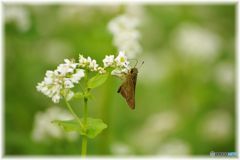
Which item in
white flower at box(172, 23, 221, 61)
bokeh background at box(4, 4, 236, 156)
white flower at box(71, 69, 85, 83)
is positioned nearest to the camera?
white flower at box(71, 69, 85, 83)

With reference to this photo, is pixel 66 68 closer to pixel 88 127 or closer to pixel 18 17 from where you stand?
pixel 88 127

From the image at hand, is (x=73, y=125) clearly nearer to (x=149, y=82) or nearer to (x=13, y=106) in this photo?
(x=13, y=106)

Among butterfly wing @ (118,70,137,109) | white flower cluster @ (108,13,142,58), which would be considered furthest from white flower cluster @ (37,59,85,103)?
white flower cluster @ (108,13,142,58)

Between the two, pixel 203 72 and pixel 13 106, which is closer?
pixel 13 106

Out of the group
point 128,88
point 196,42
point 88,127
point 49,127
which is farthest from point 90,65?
point 196,42

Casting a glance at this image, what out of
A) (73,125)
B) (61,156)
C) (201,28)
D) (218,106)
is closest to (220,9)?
(201,28)

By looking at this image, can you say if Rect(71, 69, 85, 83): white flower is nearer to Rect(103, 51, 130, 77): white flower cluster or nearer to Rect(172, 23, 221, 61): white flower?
Rect(103, 51, 130, 77): white flower cluster
